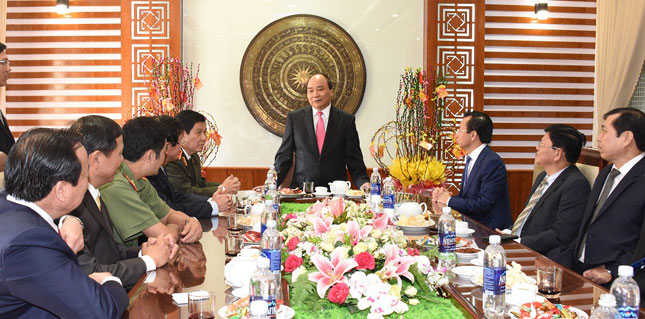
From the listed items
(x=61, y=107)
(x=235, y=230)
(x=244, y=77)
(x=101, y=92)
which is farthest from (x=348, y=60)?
(x=235, y=230)

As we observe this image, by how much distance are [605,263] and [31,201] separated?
8.30 ft

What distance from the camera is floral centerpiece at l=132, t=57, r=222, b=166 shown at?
5758mm

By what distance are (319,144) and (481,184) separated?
61.8 inches

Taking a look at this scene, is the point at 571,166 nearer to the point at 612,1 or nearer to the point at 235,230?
the point at 235,230

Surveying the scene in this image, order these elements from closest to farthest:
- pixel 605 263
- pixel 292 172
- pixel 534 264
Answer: pixel 534 264
pixel 605 263
pixel 292 172

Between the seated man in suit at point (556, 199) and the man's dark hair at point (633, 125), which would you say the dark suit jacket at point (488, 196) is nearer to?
the seated man in suit at point (556, 199)

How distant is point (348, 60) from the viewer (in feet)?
20.2

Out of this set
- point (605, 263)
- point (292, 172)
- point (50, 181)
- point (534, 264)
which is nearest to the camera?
point (50, 181)

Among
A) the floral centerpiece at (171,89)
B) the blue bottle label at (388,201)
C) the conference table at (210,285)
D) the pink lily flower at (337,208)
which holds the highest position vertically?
the floral centerpiece at (171,89)

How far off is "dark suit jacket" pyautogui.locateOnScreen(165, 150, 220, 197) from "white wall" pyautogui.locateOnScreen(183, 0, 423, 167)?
1.63 metres

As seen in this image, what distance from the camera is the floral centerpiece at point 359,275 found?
1724mm

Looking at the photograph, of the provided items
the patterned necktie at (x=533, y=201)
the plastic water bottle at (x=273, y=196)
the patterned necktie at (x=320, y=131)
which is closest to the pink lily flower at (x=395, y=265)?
the plastic water bottle at (x=273, y=196)

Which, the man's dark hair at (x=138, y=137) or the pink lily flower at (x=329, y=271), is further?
the man's dark hair at (x=138, y=137)

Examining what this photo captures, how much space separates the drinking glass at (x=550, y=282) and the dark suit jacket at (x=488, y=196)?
182 centimetres
